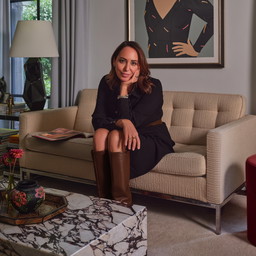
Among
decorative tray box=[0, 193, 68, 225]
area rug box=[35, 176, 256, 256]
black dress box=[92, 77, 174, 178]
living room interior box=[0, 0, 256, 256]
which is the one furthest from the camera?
black dress box=[92, 77, 174, 178]

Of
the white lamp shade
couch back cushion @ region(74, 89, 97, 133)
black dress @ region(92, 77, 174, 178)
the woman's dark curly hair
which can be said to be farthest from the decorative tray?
the white lamp shade

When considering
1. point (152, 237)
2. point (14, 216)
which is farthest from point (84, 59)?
point (14, 216)

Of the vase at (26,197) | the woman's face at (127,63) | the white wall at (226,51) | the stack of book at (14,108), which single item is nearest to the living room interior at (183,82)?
the white wall at (226,51)

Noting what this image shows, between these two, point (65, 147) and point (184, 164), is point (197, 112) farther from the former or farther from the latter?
point (65, 147)

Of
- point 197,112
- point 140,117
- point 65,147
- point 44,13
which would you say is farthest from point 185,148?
point 44,13

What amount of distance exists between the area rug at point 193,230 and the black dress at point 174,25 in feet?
4.30

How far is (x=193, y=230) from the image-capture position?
2.89m

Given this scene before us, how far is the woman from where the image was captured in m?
2.86

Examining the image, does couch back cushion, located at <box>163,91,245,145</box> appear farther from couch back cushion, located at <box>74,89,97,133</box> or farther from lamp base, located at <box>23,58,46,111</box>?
lamp base, located at <box>23,58,46,111</box>

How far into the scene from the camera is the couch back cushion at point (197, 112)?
3420 millimetres

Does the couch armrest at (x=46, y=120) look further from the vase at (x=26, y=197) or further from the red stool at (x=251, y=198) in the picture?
the red stool at (x=251, y=198)

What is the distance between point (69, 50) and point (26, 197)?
257 centimetres

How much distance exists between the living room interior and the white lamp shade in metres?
0.37

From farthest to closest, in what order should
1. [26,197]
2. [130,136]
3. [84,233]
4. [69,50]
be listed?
[69,50] < [130,136] < [26,197] < [84,233]
